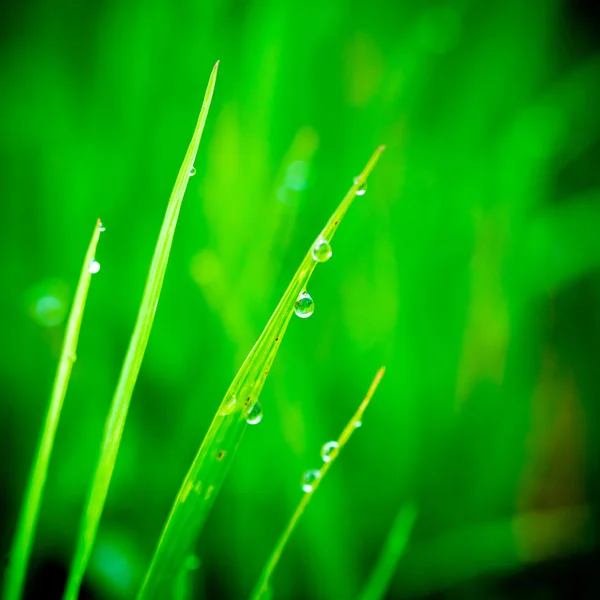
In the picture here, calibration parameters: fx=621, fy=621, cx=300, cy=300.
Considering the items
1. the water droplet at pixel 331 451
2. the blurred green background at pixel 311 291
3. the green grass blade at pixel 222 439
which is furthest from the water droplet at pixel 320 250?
the blurred green background at pixel 311 291

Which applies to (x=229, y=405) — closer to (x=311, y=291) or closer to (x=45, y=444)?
(x=45, y=444)

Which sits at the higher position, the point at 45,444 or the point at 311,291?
the point at 311,291

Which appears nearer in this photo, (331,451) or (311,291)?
(331,451)

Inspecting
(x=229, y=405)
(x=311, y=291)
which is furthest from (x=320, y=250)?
(x=311, y=291)

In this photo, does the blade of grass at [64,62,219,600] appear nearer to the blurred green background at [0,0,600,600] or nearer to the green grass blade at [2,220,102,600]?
the green grass blade at [2,220,102,600]

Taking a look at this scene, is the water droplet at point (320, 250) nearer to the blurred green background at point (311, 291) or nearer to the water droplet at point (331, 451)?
the water droplet at point (331, 451)

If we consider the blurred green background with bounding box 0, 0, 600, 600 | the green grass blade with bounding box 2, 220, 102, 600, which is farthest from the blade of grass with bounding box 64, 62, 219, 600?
the blurred green background with bounding box 0, 0, 600, 600
